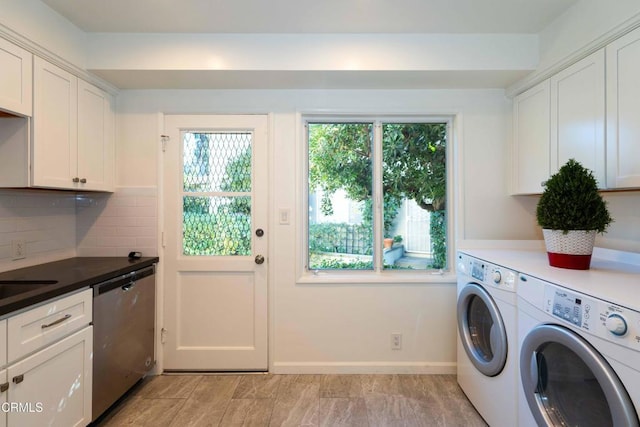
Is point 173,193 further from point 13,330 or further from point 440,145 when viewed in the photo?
point 440,145

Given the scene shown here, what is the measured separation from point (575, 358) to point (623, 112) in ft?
3.90

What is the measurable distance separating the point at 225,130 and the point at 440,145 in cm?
168

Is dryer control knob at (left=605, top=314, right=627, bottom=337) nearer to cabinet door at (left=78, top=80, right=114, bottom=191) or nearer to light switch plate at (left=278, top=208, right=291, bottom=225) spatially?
light switch plate at (left=278, top=208, right=291, bottom=225)

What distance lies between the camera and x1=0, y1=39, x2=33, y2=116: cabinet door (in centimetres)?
150

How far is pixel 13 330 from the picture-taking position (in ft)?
3.99

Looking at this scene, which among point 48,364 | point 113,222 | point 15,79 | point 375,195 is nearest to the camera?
point 48,364

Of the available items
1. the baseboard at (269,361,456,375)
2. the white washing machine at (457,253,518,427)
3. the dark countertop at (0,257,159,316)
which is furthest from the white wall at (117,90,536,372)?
the dark countertop at (0,257,159,316)

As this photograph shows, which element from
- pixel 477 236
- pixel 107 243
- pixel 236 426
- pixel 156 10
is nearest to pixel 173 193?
pixel 107 243

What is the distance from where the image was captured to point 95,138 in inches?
82.4

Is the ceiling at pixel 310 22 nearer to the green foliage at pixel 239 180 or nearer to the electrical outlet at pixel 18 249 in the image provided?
the green foliage at pixel 239 180

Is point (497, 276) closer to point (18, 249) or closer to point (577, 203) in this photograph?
point (577, 203)

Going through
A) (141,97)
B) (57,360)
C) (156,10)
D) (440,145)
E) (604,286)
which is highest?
(156,10)

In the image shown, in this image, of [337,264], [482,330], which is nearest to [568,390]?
[482,330]

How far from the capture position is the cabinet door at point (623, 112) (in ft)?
4.60
